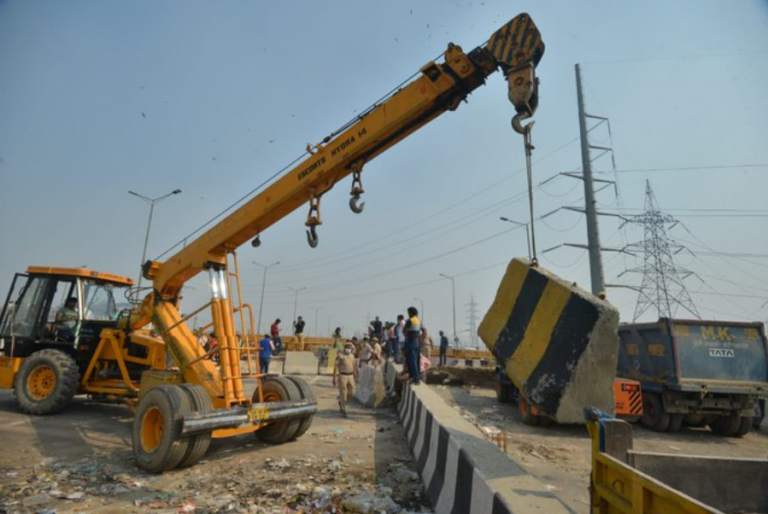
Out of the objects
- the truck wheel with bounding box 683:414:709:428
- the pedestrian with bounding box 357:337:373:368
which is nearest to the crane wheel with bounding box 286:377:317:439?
the pedestrian with bounding box 357:337:373:368

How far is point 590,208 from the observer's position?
68.0 ft

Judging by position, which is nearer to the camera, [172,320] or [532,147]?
[532,147]

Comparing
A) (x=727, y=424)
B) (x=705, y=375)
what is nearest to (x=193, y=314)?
(x=705, y=375)

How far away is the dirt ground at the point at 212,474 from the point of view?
149 inches

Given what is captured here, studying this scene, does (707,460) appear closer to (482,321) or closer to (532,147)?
(482,321)

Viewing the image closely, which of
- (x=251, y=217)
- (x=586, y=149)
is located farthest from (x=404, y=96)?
(x=586, y=149)

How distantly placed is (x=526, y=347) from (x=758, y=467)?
143 centimetres

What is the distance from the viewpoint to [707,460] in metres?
2.50

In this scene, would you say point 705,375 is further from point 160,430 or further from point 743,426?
point 160,430

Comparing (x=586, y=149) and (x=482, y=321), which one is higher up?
(x=586, y=149)

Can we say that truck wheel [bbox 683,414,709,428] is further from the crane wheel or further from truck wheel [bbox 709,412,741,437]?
the crane wheel

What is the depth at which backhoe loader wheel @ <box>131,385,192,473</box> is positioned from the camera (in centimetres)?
464

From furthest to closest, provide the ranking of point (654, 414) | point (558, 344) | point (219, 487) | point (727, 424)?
point (654, 414) → point (727, 424) → point (219, 487) → point (558, 344)

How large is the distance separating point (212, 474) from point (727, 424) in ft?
32.0
